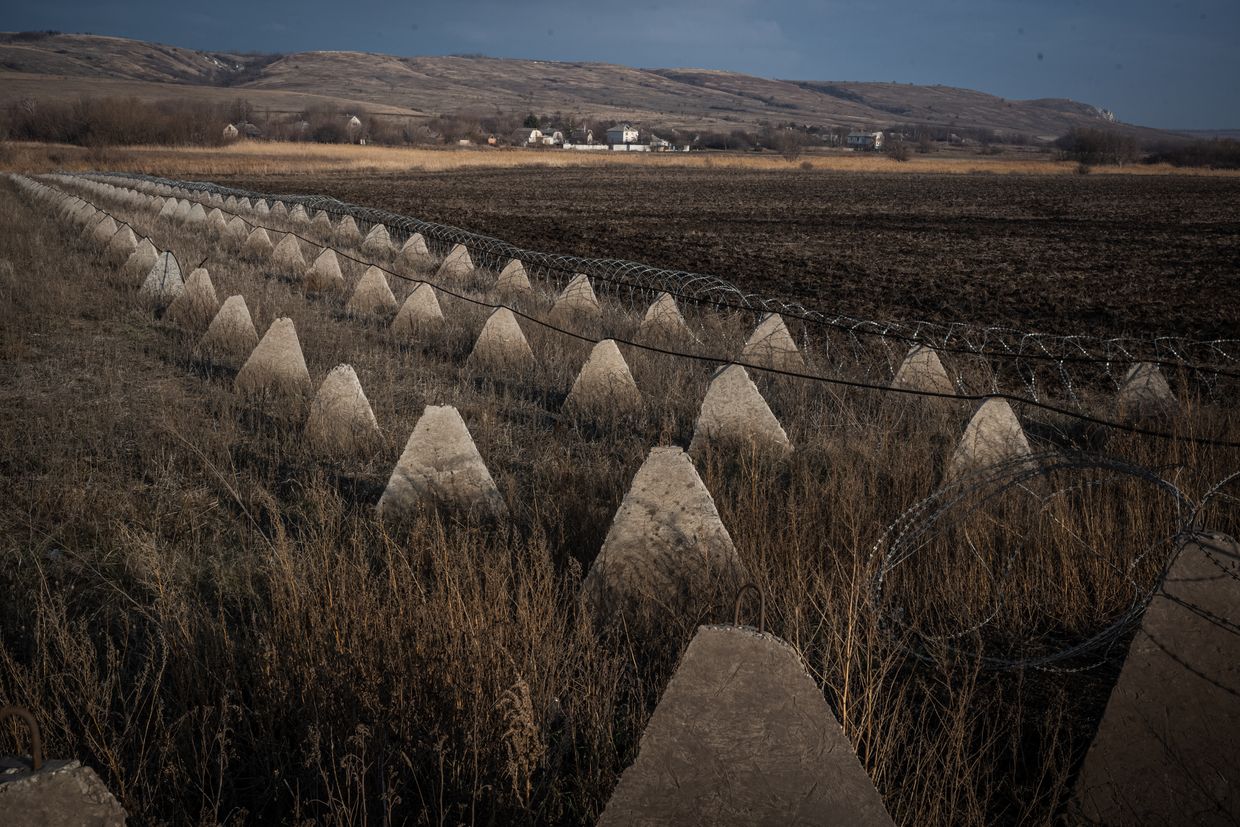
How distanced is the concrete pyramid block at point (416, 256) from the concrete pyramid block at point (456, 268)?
4.24 feet

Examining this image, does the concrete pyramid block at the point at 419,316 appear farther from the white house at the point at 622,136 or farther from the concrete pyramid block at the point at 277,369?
the white house at the point at 622,136

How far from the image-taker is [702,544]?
12.6ft

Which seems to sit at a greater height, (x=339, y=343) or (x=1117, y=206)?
(x=1117, y=206)

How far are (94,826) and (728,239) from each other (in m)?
25.0

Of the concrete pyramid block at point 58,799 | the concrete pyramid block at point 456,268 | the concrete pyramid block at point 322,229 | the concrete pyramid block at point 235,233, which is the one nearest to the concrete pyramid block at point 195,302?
the concrete pyramid block at point 456,268

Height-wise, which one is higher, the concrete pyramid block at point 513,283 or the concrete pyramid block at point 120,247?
the concrete pyramid block at point 513,283

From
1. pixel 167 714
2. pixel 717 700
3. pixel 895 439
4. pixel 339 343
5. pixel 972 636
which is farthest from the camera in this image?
pixel 339 343

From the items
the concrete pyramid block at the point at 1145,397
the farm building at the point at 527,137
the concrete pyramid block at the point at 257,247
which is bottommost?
the concrete pyramid block at the point at 257,247

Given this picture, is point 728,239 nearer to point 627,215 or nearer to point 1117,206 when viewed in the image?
point 627,215

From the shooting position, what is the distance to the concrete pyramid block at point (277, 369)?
7.61 meters

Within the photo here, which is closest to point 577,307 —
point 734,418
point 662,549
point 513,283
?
point 513,283

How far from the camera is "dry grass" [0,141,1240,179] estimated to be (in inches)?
2217

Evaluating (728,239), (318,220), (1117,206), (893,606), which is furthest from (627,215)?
(893,606)

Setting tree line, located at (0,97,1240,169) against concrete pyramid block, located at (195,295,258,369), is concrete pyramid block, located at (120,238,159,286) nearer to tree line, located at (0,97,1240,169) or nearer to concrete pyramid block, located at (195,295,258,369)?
concrete pyramid block, located at (195,295,258,369)
